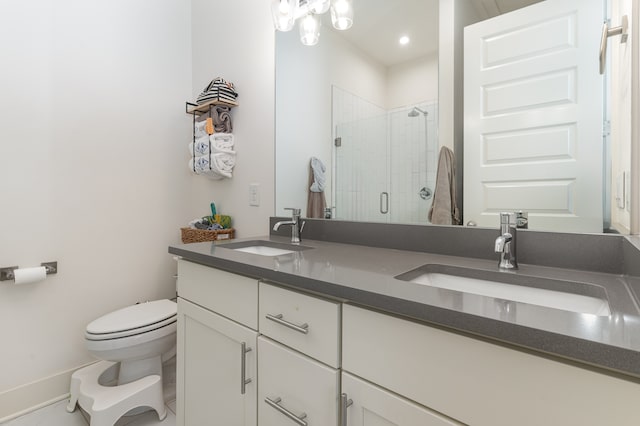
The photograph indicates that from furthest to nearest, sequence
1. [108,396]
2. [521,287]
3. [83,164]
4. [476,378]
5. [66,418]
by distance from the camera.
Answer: [83,164], [66,418], [108,396], [521,287], [476,378]

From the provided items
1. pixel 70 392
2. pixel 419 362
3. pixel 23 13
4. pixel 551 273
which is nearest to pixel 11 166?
pixel 23 13

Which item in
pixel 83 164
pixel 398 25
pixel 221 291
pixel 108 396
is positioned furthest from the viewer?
pixel 83 164

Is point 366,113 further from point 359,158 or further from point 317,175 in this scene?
point 317,175

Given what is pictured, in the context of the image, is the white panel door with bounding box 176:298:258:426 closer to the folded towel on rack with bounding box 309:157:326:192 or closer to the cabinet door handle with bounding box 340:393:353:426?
the cabinet door handle with bounding box 340:393:353:426

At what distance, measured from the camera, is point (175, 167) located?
7.03 feet

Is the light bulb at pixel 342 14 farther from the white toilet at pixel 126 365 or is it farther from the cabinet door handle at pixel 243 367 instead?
the white toilet at pixel 126 365

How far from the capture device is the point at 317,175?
61.9 inches

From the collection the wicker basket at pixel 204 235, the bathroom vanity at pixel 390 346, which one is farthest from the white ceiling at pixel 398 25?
the wicker basket at pixel 204 235

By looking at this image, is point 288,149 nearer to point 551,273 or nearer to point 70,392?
point 551,273

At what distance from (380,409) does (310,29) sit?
1675 mm

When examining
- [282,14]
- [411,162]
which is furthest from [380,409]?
[282,14]

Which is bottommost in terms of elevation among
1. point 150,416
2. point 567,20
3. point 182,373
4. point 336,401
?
point 150,416

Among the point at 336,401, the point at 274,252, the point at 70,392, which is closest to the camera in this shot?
the point at 336,401

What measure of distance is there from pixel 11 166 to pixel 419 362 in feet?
6.61
